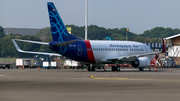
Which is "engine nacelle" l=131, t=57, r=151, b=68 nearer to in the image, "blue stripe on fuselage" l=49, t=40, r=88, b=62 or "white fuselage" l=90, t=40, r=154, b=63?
"white fuselage" l=90, t=40, r=154, b=63

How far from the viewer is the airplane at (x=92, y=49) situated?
162ft

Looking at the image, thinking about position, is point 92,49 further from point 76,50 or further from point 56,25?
point 56,25

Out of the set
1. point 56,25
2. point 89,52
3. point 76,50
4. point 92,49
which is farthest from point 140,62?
point 56,25

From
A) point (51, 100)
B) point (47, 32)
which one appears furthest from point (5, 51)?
point (51, 100)

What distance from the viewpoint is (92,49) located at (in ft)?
172

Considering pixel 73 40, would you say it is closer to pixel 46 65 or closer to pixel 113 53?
pixel 113 53

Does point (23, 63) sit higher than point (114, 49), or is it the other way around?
point (114, 49)

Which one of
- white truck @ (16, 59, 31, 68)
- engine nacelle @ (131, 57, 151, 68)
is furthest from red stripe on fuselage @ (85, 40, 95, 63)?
white truck @ (16, 59, 31, 68)

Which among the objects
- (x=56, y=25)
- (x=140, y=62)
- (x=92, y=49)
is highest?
(x=56, y=25)

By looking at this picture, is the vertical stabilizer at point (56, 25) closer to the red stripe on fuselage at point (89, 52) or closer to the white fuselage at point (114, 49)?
the red stripe on fuselage at point (89, 52)

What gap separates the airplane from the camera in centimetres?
4925

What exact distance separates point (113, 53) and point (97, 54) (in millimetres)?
3144

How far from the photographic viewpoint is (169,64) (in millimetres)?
79438

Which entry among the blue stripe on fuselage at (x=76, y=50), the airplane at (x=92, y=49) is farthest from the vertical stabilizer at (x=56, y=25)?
the blue stripe on fuselage at (x=76, y=50)
